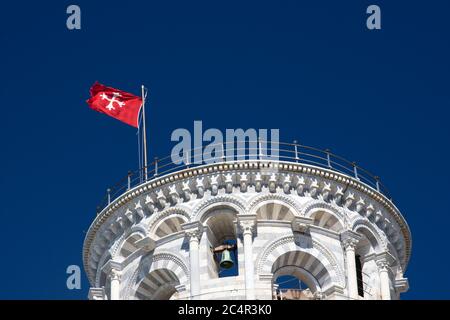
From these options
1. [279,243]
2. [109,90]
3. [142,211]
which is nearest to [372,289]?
[279,243]

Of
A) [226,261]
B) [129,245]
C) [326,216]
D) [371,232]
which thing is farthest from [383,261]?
[129,245]

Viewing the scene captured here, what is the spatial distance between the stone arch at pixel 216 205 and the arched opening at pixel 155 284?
3.00 metres

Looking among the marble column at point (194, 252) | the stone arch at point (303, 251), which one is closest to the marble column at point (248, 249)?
the stone arch at point (303, 251)

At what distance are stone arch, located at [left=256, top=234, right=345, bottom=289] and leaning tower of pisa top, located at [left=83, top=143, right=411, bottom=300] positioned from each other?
47 millimetres

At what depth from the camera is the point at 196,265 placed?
238 ft

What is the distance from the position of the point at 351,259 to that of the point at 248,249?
4.99m

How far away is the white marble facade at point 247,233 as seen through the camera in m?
72.9

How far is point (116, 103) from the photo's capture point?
82.2 metres

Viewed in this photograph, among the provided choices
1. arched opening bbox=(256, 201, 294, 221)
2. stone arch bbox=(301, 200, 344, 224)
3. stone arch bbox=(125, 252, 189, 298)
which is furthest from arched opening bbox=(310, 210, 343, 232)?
stone arch bbox=(125, 252, 189, 298)

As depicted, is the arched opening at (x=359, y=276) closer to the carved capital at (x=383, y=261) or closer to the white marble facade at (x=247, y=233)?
the white marble facade at (x=247, y=233)

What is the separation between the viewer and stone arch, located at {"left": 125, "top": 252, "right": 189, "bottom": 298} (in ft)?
241

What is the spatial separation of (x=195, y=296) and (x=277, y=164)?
804 cm
